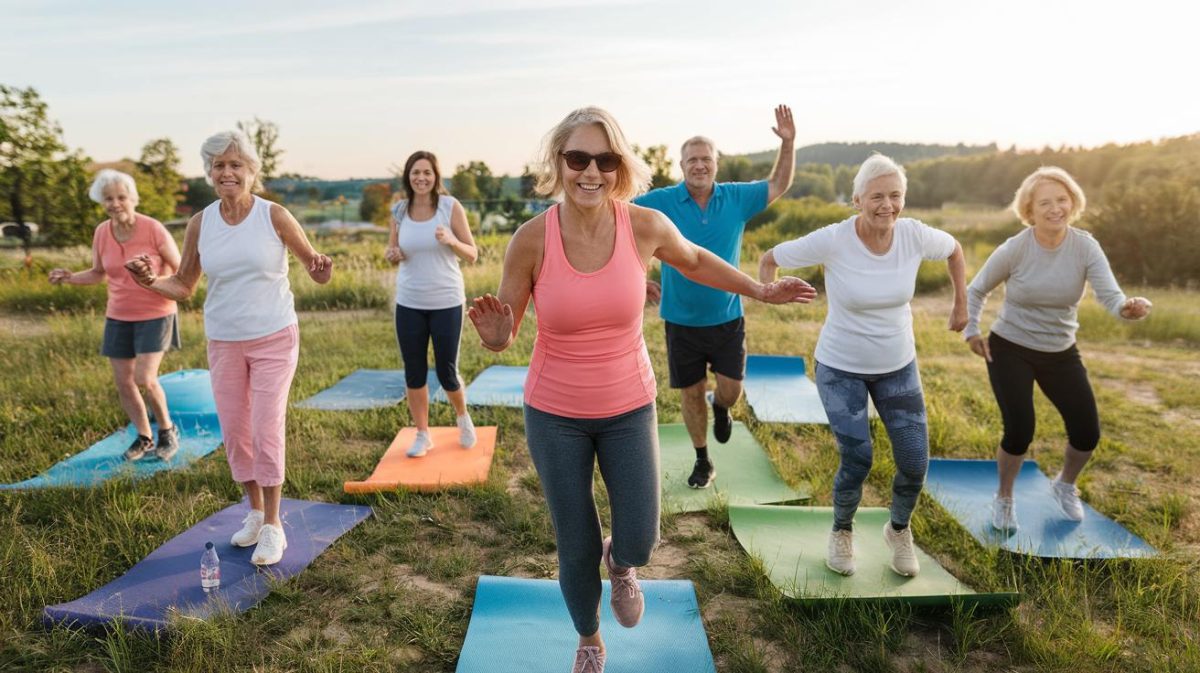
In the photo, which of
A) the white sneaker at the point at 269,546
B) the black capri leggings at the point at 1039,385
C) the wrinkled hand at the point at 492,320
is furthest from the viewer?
the black capri leggings at the point at 1039,385

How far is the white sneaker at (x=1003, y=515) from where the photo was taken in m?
3.94

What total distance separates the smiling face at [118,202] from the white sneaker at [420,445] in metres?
2.31

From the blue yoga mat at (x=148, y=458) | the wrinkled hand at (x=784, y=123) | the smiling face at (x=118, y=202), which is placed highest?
the wrinkled hand at (x=784, y=123)

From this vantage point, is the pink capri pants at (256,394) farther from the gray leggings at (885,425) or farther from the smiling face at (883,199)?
the smiling face at (883,199)

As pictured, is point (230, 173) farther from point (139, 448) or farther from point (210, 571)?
point (139, 448)

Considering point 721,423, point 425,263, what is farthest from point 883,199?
point 425,263

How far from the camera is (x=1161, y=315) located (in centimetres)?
1095

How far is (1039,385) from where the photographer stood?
383cm

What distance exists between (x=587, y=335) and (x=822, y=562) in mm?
1974

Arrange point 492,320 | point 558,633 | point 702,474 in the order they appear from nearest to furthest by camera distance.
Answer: point 492,320 < point 558,633 < point 702,474

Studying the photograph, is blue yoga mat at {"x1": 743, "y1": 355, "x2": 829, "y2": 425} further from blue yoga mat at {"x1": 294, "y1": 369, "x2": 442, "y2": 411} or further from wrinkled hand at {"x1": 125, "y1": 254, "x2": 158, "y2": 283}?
wrinkled hand at {"x1": 125, "y1": 254, "x2": 158, "y2": 283}

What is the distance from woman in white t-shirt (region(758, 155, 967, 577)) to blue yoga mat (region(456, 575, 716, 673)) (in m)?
0.88

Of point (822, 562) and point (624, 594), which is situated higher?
point (624, 594)

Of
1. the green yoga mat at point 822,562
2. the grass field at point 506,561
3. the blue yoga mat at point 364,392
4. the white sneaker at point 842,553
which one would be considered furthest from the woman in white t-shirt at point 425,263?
the white sneaker at point 842,553
